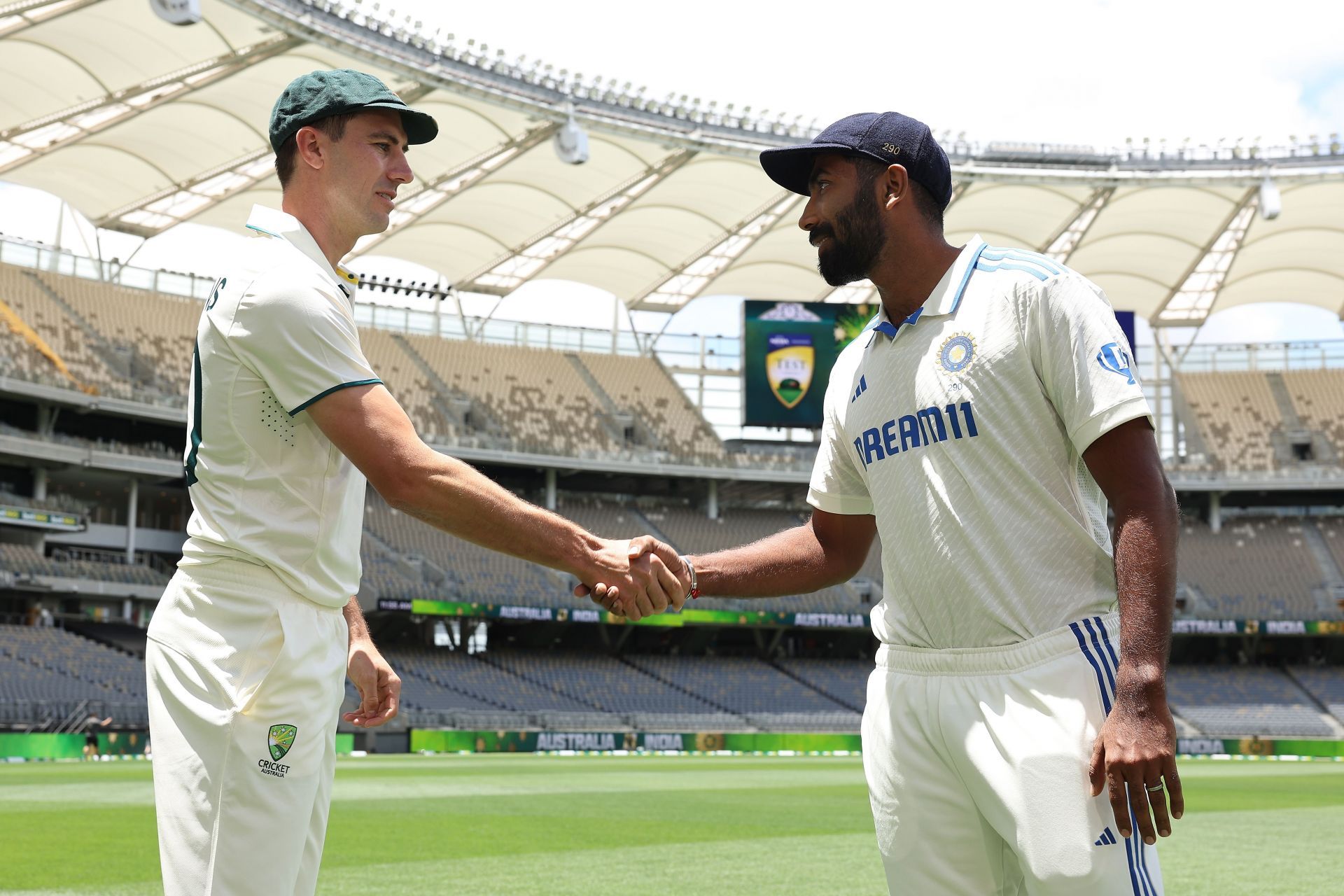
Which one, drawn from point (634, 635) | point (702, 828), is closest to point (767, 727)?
point (634, 635)

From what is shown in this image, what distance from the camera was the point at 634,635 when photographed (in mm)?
54469

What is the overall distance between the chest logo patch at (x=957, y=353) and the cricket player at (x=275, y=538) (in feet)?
3.87

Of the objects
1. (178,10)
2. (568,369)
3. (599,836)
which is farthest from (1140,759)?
(568,369)

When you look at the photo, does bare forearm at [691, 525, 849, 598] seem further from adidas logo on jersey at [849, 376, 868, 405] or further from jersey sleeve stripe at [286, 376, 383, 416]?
jersey sleeve stripe at [286, 376, 383, 416]

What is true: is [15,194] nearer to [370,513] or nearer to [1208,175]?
[370,513]

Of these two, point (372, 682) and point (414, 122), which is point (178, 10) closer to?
point (414, 122)

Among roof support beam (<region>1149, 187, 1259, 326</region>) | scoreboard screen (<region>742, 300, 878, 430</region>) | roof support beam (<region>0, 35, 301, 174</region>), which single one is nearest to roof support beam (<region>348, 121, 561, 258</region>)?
roof support beam (<region>0, 35, 301, 174</region>)

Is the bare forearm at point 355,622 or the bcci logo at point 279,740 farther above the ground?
the bare forearm at point 355,622

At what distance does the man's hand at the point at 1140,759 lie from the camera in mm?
2984

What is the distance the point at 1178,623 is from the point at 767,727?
18.8 m

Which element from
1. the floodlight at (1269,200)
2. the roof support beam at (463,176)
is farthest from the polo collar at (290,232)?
the floodlight at (1269,200)

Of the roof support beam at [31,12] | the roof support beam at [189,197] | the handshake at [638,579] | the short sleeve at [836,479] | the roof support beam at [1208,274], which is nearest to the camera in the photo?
the short sleeve at [836,479]

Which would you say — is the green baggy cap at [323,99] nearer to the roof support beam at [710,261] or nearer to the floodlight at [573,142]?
Answer: the floodlight at [573,142]

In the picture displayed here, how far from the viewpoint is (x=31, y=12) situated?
108 feet
